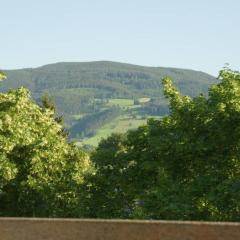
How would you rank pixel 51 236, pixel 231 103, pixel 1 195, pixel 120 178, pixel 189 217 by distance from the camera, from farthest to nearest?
1. pixel 1 195
2. pixel 120 178
3. pixel 231 103
4. pixel 189 217
5. pixel 51 236

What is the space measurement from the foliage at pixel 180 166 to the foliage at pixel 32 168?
73.0 inches

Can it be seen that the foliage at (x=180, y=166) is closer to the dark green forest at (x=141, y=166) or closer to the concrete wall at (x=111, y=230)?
the dark green forest at (x=141, y=166)

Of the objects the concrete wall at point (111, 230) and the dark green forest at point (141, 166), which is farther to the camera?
the dark green forest at point (141, 166)

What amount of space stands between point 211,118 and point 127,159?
4.42 metres

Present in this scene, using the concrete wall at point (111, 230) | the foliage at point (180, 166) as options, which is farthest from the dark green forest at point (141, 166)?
the concrete wall at point (111, 230)

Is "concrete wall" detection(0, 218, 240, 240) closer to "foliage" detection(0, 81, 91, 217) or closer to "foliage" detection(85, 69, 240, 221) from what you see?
"foliage" detection(85, 69, 240, 221)

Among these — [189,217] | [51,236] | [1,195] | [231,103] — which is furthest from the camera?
[1,195]

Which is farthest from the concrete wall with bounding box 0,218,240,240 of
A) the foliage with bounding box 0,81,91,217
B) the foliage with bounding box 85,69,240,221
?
the foliage with bounding box 0,81,91,217

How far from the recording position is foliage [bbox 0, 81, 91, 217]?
83.6ft

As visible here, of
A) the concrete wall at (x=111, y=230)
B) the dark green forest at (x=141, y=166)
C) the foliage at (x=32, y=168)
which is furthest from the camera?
the foliage at (x=32, y=168)

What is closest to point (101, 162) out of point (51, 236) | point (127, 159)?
point (127, 159)

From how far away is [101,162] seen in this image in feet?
83.0

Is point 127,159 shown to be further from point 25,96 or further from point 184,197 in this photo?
point 25,96

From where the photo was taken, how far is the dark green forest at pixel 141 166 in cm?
2108
